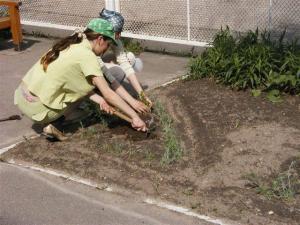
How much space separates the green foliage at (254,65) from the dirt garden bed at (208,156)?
0.17 metres

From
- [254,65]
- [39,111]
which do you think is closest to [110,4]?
[254,65]

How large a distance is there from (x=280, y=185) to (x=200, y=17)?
391cm

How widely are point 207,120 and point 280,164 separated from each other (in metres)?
1.03

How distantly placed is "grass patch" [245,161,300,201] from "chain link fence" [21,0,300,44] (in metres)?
3.09

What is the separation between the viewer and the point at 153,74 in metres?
6.99

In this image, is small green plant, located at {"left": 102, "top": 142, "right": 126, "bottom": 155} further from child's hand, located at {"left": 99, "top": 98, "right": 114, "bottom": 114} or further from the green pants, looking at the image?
the green pants

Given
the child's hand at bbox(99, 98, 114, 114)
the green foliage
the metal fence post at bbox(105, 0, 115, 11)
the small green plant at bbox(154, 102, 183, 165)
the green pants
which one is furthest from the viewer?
the metal fence post at bbox(105, 0, 115, 11)

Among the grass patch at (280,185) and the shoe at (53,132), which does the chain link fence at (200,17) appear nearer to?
the shoe at (53,132)

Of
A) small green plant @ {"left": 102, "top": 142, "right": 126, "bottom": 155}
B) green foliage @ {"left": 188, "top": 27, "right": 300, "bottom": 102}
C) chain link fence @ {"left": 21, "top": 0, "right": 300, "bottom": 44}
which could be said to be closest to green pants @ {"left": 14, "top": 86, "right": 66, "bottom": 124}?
small green plant @ {"left": 102, "top": 142, "right": 126, "bottom": 155}

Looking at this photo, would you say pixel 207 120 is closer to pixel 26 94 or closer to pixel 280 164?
pixel 280 164

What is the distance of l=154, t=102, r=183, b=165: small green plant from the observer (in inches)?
186

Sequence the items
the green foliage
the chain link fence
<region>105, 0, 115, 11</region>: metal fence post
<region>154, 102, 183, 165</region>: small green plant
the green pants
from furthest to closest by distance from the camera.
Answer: <region>105, 0, 115, 11</region>: metal fence post → the chain link fence → the green foliage → the green pants → <region>154, 102, 183, 165</region>: small green plant

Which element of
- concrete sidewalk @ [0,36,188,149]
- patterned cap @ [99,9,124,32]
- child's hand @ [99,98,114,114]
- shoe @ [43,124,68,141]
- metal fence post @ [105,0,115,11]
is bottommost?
concrete sidewalk @ [0,36,188,149]

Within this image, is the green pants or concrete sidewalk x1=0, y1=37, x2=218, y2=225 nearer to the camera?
concrete sidewalk x1=0, y1=37, x2=218, y2=225
